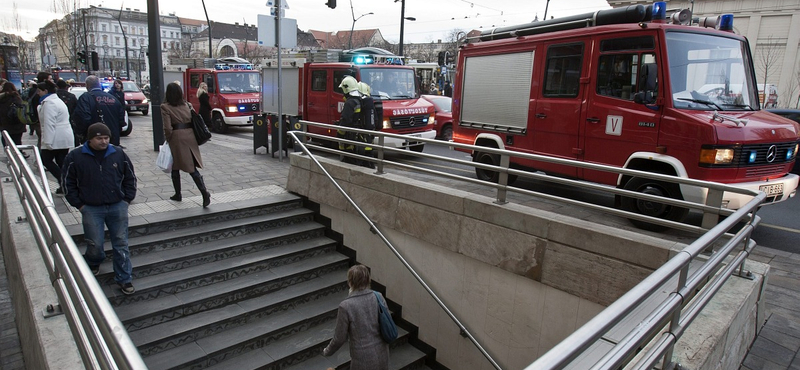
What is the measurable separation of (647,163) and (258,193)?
591 centimetres

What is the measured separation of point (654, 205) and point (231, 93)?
16875mm

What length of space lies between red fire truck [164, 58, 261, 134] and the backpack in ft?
28.1

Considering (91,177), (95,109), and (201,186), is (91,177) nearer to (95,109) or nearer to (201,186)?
(201,186)

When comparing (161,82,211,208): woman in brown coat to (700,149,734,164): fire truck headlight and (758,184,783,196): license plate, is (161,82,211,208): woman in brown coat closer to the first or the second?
(700,149,734,164): fire truck headlight

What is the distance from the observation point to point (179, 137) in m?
6.67

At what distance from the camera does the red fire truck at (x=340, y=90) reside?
12.2 m

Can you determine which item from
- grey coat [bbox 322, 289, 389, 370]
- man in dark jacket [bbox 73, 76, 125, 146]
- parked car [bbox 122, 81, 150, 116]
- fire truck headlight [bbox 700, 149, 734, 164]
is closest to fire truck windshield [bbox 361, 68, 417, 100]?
man in dark jacket [bbox 73, 76, 125, 146]

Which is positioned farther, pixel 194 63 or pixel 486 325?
pixel 194 63

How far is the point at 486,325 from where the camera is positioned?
5711 millimetres

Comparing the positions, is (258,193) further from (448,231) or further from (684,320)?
(684,320)

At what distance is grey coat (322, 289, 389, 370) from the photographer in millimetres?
4250

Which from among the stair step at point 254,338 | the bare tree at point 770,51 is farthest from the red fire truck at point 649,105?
the bare tree at point 770,51

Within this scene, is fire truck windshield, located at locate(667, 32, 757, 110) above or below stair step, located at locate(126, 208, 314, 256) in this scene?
above

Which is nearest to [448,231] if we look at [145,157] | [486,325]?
[486,325]
